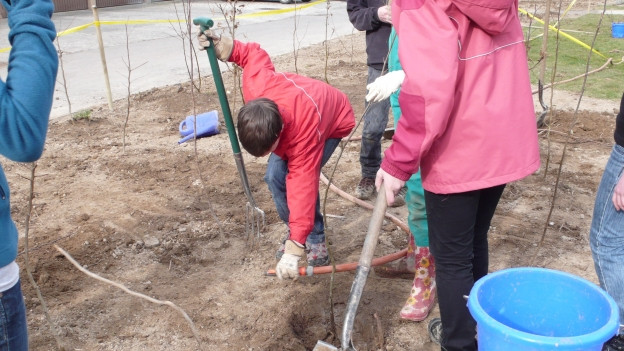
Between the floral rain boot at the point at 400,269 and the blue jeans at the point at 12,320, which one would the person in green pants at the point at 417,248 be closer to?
the floral rain boot at the point at 400,269

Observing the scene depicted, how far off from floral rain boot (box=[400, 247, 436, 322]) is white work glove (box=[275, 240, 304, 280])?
1.93ft

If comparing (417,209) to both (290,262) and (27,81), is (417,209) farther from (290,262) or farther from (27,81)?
(27,81)

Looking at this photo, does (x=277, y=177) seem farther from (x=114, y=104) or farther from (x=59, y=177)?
(x=114, y=104)

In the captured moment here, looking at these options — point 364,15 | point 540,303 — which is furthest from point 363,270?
point 364,15

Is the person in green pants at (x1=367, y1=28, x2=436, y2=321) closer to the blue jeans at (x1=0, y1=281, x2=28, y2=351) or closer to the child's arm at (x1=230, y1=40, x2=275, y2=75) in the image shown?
the child's arm at (x1=230, y1=40, x2=275, y2=75)

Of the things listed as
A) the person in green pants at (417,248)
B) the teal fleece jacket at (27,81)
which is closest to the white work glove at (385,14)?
the person in green pants at (417,248)

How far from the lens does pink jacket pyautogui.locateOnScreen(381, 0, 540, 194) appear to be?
172cm

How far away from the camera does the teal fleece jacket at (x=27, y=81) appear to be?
4.33 feet

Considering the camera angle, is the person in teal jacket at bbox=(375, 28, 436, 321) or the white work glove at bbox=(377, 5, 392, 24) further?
the white work glove at bbox=(377, 5, 392, 24)

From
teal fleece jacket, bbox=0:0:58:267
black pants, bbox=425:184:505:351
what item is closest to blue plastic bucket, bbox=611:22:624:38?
black pants, bbox=425:184:505:351

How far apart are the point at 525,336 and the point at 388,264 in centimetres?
170

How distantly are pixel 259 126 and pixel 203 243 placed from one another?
1261 mm

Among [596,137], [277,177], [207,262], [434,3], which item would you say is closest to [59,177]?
[207,262]

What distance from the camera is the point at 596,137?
508 cm
